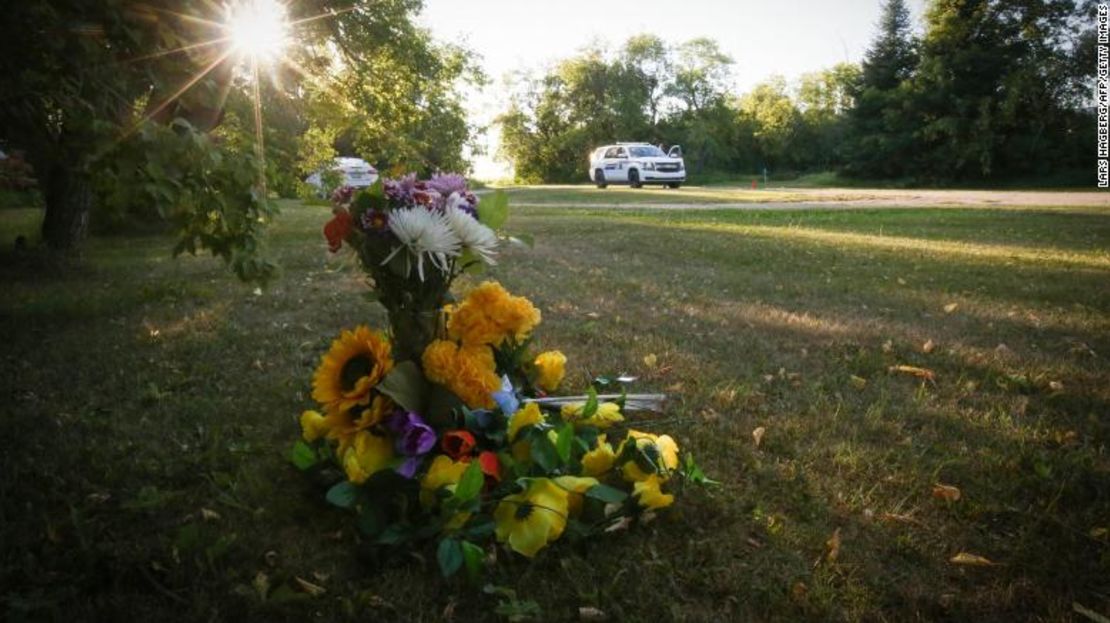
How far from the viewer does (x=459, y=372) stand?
7.97 feet

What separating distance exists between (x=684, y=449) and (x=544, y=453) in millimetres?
868

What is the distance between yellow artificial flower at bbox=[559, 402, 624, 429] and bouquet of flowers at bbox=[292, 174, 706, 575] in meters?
0.01

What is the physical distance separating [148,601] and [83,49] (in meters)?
2.65

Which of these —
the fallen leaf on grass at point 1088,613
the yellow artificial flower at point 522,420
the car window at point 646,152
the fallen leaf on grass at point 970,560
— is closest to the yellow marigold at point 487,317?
the yellow artificial flower at point 522,420

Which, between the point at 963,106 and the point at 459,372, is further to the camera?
the point at 963,106

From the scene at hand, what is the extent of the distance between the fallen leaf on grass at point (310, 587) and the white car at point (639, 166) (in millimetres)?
26229

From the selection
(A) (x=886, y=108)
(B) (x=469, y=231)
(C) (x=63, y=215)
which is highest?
(A) (x=886, y=108)

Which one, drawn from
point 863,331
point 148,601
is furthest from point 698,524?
point 863,331

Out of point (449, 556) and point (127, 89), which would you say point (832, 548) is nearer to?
point (449, 556)

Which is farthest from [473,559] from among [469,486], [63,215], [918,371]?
[63,215]

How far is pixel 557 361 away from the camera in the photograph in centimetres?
313

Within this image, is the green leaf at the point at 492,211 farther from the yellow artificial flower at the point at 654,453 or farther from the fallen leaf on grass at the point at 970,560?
the fallen leaf on grass at the point at 970,560

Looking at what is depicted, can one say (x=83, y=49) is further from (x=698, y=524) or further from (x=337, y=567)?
(x=698, y=524)

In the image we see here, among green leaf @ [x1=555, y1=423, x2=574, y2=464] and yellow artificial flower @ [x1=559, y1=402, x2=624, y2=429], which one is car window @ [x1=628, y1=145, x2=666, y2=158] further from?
green leaf @ [x1=555, y1=423, x2=574, y2=464]
